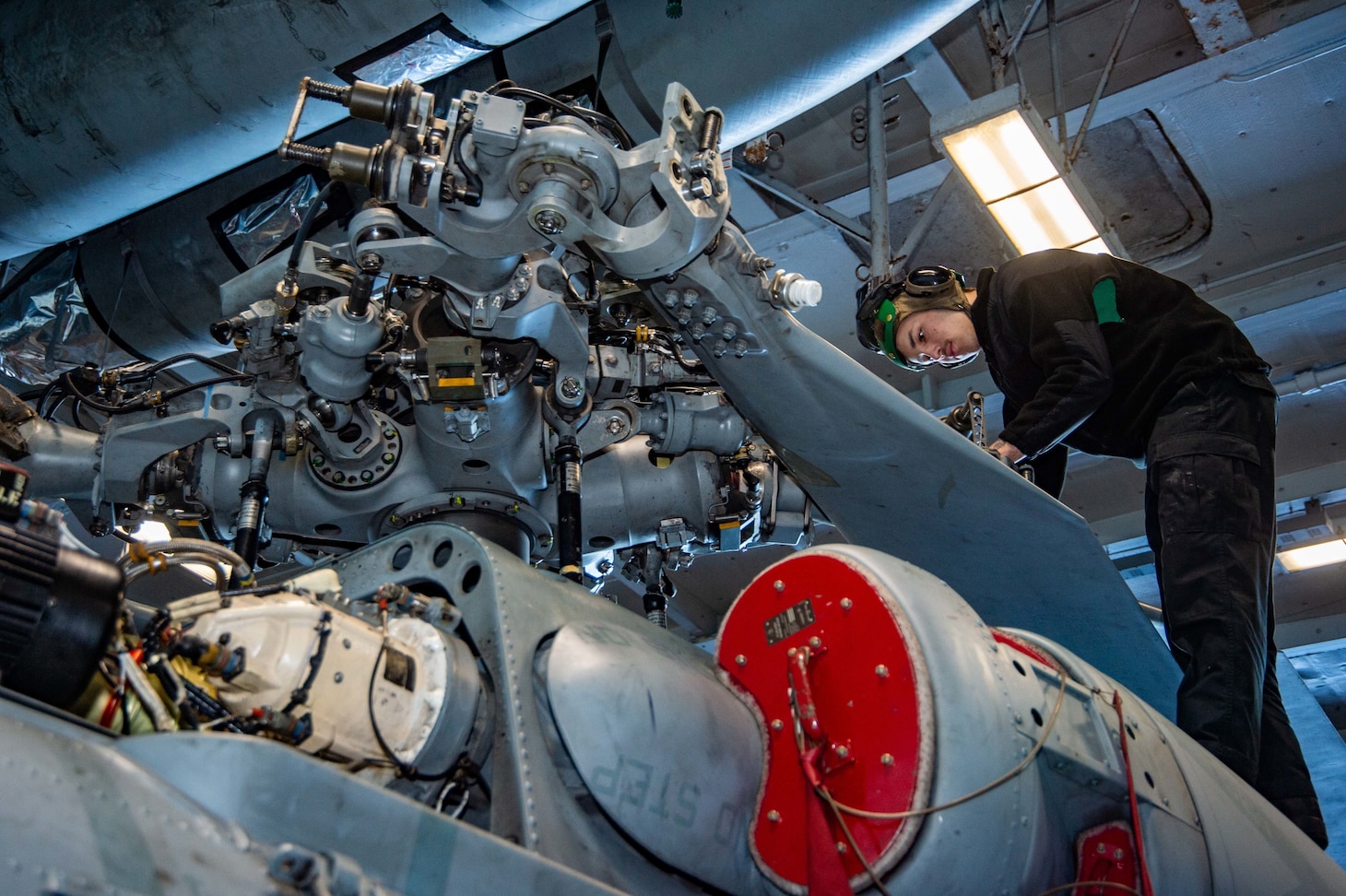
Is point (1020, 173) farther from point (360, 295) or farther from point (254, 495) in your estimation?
point (254, 495)

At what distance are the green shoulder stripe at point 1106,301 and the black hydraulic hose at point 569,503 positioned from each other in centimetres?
187

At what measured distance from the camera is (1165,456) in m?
3.54

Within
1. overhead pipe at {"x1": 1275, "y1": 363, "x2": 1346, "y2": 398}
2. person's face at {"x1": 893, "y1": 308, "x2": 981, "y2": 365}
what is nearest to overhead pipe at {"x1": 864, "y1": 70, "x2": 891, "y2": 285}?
person's face at {"x1": 893, "y1": 308, "x2": 981, "y2": 365}

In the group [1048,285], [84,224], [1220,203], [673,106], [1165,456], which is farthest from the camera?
[1220,203]

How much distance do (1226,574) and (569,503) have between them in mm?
2080

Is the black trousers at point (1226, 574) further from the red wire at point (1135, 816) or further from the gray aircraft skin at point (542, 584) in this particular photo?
the red wire at point (1135, 816)

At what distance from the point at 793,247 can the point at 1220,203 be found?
7.88 ft

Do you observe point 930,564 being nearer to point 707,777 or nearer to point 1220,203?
point 707,777

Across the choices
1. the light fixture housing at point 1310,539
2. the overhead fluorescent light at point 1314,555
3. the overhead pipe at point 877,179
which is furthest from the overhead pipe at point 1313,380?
the overhead pipe at point 877,179

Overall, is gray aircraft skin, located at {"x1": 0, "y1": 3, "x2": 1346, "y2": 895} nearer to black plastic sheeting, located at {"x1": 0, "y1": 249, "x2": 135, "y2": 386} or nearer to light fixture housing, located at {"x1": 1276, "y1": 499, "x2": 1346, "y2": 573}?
black plastic sheeting, located at {"x1": 0, "y1": 249, "x2": 135, "y2": 386}

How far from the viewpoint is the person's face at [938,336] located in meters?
4.30

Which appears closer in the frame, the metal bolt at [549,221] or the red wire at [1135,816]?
the red wire at [1135,816]

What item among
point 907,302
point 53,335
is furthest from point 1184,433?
point 53,335

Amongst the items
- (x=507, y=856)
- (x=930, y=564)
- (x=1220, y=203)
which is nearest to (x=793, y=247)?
(x=1220, y=203)
